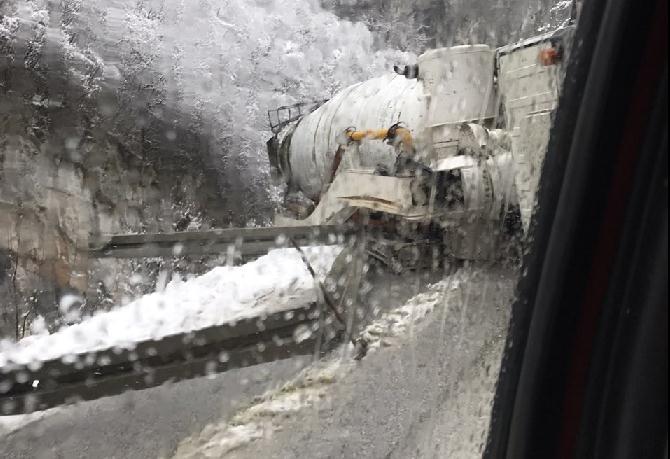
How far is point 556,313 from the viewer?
0.73 meters

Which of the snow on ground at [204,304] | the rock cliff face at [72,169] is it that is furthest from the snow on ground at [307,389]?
the rock cliff face at [72,169]

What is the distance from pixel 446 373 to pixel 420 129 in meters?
2.19

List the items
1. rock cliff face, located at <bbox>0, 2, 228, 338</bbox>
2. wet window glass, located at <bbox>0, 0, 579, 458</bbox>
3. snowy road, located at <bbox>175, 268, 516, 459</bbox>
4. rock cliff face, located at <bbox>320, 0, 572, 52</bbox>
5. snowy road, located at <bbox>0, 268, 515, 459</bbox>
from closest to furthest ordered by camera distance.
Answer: snowy road, located at <bbox>175, 268, 516, 459</bbox>, snowy road, located at <bbox>0, 268, 515, 459</bbox>, wet window glass, located at <bbox>0, 0, 579, 458</bbox>, rock cliff face, located at <bbox>320, 0, 572, 52</bbox>, rock cliff face, located at <bbox>0, 2, 228, 338</bbox>

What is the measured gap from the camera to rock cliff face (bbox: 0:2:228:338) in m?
11.9

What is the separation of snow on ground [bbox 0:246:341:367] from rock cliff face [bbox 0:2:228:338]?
6.91 metres

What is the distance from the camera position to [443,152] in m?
4.00

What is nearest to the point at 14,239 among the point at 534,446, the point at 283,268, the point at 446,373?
the point at 283,268

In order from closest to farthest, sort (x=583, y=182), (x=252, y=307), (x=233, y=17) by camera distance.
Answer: (x=583, y=182), (x=252, y=307), (x=233, y=17)

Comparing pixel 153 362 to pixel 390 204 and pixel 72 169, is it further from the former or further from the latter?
pixel 72 169

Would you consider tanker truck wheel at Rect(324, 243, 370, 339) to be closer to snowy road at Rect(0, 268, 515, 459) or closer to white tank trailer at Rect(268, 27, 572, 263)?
white tank trailer at Rect(268, 27, 572, 263)

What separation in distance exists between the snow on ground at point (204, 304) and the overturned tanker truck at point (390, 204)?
42cm

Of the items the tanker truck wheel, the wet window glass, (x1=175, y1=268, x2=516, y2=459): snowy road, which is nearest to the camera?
(x1=175, y1=268, x2=516, y2=459): snowy road

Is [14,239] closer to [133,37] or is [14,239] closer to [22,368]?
[133,37]

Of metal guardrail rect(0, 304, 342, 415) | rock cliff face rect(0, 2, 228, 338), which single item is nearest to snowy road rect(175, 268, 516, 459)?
metal guardrail rect(0, 304, 342, 415)
